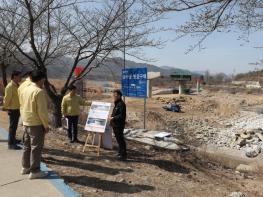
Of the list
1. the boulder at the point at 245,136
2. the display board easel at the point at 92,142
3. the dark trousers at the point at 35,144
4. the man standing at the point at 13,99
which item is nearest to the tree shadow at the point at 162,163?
the display board easel at the point at 92,142

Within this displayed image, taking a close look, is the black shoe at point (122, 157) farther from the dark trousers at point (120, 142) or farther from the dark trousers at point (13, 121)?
the dark trousers at point (13, 121)

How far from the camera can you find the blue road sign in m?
16.2

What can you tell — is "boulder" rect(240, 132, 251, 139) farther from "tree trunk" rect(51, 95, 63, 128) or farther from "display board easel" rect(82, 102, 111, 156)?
"display board easel" rect(82, 102, 111, 156)

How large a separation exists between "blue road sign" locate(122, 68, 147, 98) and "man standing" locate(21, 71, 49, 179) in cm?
845

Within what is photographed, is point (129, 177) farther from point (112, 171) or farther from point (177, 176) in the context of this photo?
point (177, 176)

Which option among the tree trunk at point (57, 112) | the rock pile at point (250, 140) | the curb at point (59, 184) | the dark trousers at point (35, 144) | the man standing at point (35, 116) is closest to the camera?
the curb at point (59, 184)

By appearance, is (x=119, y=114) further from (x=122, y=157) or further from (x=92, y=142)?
(x=92, y=142)

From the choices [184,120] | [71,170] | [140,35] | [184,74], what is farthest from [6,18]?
[184,74]

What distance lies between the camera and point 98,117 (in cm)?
1138

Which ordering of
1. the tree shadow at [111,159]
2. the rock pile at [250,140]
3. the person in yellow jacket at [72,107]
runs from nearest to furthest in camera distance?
the tree shadow at [111,159] → the person in yellow jacket at [72,107] → the rock pile at [250,140]

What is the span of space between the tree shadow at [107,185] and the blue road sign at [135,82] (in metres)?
8.07

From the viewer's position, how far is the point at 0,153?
10.1m

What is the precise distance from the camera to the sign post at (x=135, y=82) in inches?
638

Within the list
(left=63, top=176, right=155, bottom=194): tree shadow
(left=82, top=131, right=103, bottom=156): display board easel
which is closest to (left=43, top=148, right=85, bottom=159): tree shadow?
(left=82, top=131, right=103, bottom=156): display board easel
